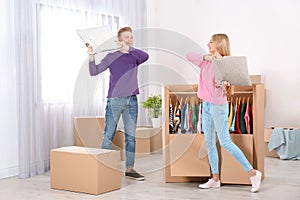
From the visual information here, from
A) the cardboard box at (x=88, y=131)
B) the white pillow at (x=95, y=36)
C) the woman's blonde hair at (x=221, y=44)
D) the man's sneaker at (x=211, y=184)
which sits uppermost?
the white pillow at (x=95, y=36)

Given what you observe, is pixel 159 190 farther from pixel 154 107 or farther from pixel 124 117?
pixel 154 107

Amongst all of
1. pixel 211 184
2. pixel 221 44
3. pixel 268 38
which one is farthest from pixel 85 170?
pixel 268 38

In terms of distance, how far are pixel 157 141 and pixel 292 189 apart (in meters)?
2.12

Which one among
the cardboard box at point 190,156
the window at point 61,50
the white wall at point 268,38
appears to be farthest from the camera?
the white wall at point 268,38

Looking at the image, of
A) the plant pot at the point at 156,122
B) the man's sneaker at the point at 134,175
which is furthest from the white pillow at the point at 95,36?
the plant pot at the point at 156,122

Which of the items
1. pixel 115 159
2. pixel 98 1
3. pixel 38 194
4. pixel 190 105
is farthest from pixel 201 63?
pixel 98 1

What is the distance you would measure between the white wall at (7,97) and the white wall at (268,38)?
8.33 feet

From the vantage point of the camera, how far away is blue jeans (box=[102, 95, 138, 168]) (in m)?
3.97

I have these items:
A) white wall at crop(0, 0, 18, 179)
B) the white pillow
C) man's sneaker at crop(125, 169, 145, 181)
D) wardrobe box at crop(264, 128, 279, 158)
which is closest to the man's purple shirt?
the white pillow

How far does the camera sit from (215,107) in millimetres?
3574

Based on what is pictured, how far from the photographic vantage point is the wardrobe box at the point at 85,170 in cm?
348

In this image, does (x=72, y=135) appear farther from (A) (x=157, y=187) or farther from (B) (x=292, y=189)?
(B) (x=292, y=189)

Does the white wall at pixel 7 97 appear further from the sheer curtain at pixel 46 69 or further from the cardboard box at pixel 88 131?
the cardboard box at pixel 88 131

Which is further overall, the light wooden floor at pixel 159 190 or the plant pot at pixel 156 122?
the plant pot at pixel 156 122
